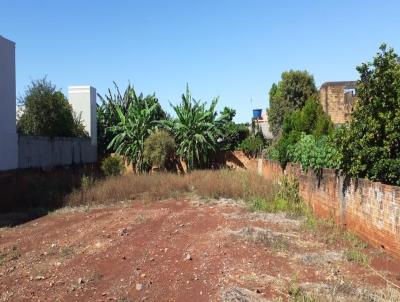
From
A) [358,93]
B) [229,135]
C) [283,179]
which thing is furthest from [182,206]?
[229,135]

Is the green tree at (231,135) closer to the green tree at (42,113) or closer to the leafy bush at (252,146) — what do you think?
the leafy bush at (252,146)

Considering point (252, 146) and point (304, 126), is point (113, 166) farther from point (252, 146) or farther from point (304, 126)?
point (304, 126)

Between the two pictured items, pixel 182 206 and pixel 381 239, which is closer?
pixel 381 239

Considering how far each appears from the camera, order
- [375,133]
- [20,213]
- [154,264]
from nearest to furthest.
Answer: [154,264] < [375,133] < [20,213]

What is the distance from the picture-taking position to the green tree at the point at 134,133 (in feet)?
75.7

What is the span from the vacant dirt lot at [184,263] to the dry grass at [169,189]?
3460 mm

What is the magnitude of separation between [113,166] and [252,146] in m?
6.98

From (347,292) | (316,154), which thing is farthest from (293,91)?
(347,292)

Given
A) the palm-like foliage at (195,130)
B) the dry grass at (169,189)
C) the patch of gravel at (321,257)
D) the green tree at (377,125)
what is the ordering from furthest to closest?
the palm-like foliage at (195,130), the dry grass at (169,189), the green tree at (377,125), the patch of gravel at (321,257)

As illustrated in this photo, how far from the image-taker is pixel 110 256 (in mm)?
7918

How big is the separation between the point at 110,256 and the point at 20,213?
6.62 m

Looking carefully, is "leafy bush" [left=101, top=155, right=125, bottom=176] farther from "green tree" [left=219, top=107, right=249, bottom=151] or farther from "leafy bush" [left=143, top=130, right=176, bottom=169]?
"green tree" [left=219, top=107, right=249, bottom=151]

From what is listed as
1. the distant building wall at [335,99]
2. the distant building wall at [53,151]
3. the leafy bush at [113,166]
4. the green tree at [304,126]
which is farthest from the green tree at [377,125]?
the leafy bush at [113,166]

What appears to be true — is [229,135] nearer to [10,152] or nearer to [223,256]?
[10,152]
